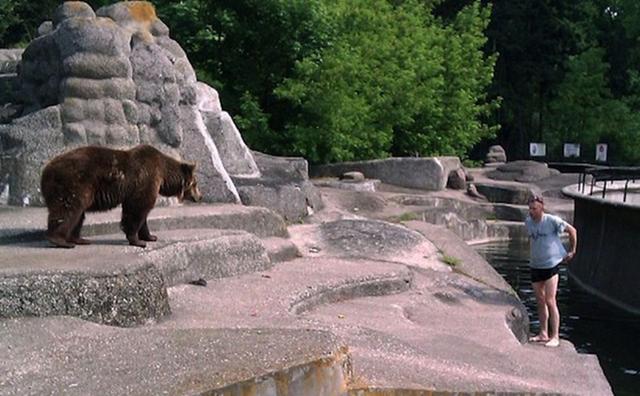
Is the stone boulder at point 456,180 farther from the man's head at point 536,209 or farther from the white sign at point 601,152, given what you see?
the white sign at point 601,152

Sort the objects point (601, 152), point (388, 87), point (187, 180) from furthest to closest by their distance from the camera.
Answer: point (601, 152) < point (388, 87) < point (187, 180)

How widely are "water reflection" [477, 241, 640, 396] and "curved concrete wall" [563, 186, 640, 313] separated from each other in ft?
0.88

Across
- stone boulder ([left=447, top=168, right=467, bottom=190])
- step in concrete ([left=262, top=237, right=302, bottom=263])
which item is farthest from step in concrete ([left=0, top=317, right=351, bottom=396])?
stone boulder ([left=447, top=168, right=467, bottom=190])

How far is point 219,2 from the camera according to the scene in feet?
74.6

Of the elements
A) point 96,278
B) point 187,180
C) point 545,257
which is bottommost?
point 545,257

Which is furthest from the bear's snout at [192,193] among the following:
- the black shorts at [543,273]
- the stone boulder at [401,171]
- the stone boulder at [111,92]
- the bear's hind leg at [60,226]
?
the stone boulder at [401,171]

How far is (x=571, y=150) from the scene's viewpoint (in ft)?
154

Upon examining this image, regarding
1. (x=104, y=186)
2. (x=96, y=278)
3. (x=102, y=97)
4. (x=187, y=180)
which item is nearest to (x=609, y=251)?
(x=102, y=97)

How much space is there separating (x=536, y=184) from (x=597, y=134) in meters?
15.7

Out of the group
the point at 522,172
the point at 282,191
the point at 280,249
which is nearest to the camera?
the point at 280,249

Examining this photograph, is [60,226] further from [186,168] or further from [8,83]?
[8,83]

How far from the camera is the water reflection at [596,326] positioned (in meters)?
12.8

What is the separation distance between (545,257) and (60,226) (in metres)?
5.12

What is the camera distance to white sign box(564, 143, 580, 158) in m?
46.7
